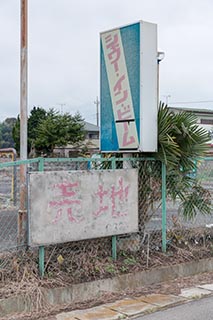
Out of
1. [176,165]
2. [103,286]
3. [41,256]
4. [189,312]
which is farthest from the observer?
[176,165]

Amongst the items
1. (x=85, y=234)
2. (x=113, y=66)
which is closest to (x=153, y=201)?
(x=85, y=234)

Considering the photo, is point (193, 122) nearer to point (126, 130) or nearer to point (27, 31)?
point (126, 130)

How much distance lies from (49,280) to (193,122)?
3.30 metres

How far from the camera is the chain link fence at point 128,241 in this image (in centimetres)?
534

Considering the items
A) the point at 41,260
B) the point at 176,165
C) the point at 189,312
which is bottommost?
the point at 189,312

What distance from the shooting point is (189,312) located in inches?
196

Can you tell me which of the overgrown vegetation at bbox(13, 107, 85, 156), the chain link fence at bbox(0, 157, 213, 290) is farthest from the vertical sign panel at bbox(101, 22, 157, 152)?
the overgrown vegetation at bbox(13, 107, 85, 156)

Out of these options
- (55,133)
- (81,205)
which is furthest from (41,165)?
(55,133)

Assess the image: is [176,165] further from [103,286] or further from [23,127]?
[23,127]

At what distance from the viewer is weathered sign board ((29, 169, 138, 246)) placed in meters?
5.19

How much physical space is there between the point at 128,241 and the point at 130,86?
2332mm

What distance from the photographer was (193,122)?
670 cm

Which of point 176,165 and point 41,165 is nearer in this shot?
point 41,165

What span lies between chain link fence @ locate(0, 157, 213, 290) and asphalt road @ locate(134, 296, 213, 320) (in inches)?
39.8
